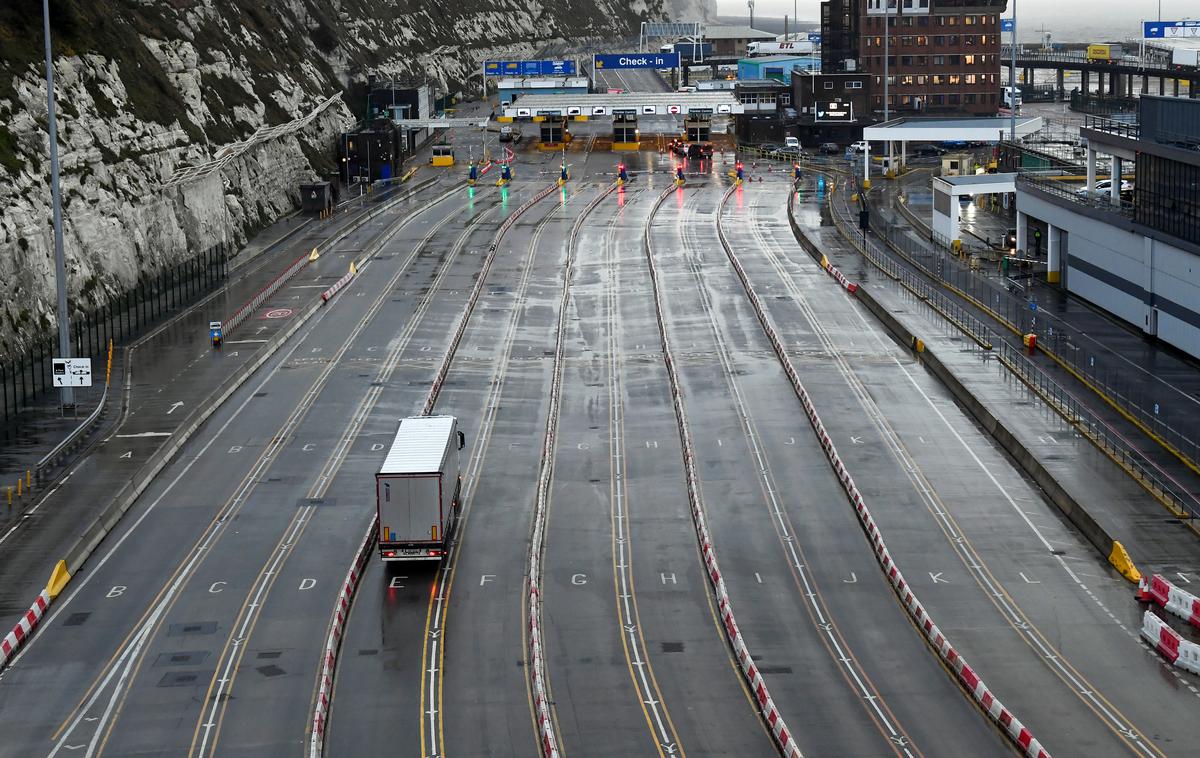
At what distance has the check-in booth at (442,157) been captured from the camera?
6068 inches

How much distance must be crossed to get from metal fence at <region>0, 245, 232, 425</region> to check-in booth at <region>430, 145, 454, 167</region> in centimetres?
5075

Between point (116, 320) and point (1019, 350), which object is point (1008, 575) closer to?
point (1019, 350)

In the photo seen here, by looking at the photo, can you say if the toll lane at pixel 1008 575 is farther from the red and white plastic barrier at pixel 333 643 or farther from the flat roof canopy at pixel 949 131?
the flat roof canopy at pixel 949 131

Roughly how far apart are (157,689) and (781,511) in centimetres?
2179

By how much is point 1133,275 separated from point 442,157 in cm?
8613

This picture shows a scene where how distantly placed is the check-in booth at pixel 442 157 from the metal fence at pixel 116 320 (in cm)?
5075

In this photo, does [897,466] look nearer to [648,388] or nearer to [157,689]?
[648,388]

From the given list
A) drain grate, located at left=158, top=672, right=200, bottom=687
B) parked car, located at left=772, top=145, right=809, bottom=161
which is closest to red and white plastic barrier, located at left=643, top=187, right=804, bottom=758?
drain grate, located at left=158, top=672, right=200, bottom=687

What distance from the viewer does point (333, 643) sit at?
43031 millimetres

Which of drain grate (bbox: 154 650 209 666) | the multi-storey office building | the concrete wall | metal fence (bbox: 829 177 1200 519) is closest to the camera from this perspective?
drain grate (bbox: 154 650 209 666)

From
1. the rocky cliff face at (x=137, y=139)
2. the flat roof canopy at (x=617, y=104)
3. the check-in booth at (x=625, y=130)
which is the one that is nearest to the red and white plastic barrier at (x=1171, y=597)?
the rocky cliff face at (x=137, y=139)

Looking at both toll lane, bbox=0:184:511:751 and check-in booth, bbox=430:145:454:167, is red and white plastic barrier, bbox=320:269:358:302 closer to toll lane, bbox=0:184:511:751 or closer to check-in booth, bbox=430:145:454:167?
toll lane, bbox=0:184:511:751

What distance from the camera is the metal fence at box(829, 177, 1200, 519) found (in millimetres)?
56219

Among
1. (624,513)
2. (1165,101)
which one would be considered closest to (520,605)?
(624,513)
